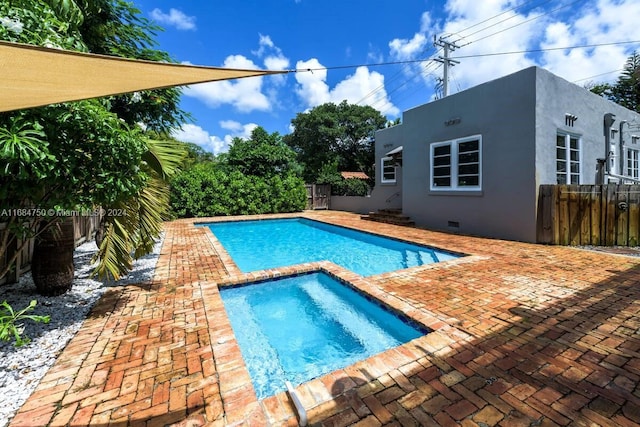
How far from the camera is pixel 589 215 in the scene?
25.4ft

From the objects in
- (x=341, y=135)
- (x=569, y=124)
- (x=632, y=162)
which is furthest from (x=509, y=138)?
(x=341, y=135)

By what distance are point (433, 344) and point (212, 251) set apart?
6.52 metres

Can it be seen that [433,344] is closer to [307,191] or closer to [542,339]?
[542,339]

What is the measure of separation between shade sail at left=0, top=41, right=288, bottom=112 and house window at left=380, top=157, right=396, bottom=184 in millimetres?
15175

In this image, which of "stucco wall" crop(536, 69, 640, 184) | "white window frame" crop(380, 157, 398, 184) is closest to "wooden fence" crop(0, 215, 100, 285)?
"stucco wall" crop(536, 69, 640, 184)

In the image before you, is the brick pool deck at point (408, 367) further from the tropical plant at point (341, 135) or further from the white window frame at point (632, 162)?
the tropical plant at point (341, 135)

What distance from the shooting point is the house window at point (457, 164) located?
9891 mm

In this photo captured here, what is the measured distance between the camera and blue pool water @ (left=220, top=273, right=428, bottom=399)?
3275mm

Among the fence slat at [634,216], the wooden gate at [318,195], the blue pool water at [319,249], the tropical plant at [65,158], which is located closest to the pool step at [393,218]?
the blue pool water at [319,249]

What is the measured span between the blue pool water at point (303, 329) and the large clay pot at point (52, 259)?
246cm

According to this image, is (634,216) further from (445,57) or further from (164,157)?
(445,57)

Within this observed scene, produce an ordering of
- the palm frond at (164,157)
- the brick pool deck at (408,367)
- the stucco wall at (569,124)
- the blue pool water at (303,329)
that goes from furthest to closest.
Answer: the stucco wall at (569,124)
the palm frond at (164,157)
the blue pool water at (303,329)
the brick pool deck at (408,367)

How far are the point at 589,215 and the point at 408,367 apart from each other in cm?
858

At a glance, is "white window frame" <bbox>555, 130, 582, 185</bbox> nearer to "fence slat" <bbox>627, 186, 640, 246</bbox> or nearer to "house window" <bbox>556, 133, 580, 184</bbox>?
"house window" <bbox>556, 133, 580, 184</bbox>
